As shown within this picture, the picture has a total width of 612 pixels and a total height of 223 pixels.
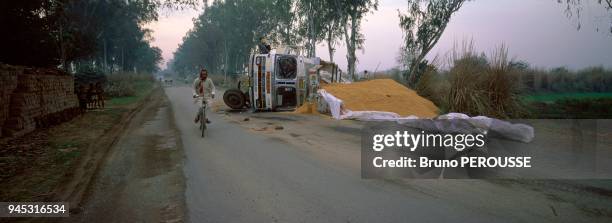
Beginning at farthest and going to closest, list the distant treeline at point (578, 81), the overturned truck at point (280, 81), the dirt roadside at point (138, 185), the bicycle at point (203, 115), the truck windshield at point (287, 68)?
the distant treeline at point (578, 81) → the truck windshield at point (287, 68) → the overturned truck at point (280, 81) → the bicycle at point (203, 115) → the dirt roadside at point (138, 185)

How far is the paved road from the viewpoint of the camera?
418 centimetres

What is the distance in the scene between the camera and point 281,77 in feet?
55.0

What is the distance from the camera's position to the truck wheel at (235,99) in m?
18.1

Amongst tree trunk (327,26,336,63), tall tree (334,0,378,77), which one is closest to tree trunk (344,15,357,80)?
tall tree (334,0,378,77)

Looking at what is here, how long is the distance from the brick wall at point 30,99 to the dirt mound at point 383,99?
9.68m

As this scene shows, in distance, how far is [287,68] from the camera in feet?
55.0

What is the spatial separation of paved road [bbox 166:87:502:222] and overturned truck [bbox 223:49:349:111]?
29.1ft

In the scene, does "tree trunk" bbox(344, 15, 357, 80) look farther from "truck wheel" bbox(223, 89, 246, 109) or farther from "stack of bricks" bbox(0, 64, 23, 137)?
"stack of bricks" bbox(0, 64, 23, 137)

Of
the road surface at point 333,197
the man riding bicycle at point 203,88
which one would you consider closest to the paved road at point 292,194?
the road surface at point 333,197

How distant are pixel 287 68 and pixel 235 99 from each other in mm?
3061

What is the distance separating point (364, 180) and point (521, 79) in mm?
9054

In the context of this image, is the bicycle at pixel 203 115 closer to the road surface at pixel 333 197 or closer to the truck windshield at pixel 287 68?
the road surface at pixel 333 197

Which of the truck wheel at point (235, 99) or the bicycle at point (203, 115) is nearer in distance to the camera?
the bicycle at point (203, 115)

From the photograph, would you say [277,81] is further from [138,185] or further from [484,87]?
[138,185]
